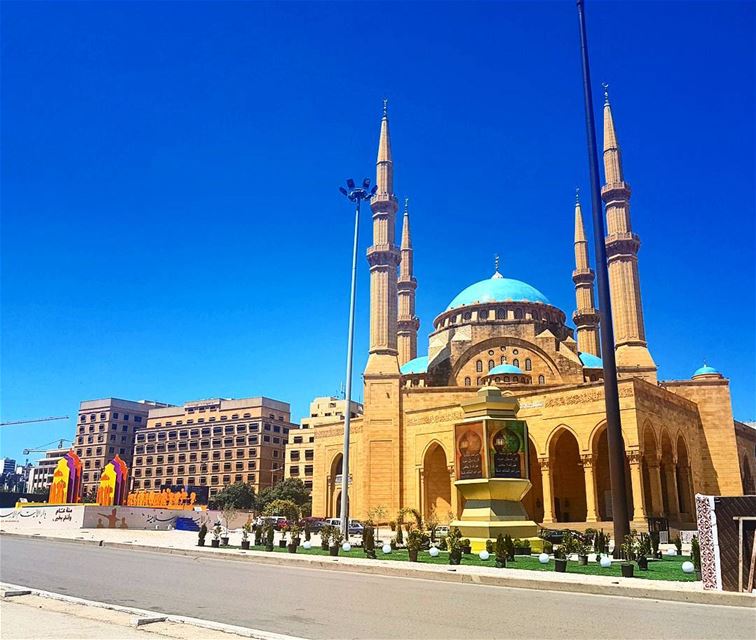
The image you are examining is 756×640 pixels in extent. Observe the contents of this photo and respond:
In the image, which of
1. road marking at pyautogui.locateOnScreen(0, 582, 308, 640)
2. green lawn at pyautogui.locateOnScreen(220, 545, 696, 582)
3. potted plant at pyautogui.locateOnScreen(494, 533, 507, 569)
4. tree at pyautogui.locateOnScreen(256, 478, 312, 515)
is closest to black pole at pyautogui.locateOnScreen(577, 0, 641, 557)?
green lawn at pyautogui.locateOnScreen(220, 545, 696, 582)

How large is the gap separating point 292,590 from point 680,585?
23.8 feet

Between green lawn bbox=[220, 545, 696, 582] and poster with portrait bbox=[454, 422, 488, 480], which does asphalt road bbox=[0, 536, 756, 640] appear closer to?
green lawn bbox=[220, 545, 696, 582]

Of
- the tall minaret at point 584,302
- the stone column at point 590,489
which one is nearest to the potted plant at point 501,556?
the stone column at point 590,489

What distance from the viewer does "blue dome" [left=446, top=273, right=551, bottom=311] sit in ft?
176

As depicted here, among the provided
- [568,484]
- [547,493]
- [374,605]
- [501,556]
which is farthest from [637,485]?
[374,605]

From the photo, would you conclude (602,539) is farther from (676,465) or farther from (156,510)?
(156,510)

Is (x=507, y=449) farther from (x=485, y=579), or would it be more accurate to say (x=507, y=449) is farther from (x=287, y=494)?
(x=287, y=494)

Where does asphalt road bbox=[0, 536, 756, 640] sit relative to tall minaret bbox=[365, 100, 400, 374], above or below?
below

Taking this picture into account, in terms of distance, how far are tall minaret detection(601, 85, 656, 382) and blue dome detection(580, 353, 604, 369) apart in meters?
6.25

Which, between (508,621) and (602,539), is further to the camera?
(602,539)

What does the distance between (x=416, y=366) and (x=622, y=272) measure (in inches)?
746

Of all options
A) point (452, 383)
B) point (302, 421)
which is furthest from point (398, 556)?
point (302, 421)

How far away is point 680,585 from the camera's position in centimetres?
1245

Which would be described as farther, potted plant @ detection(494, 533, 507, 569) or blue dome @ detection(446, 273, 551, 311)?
blue dome @ detection(446, 273, 551, 311)
